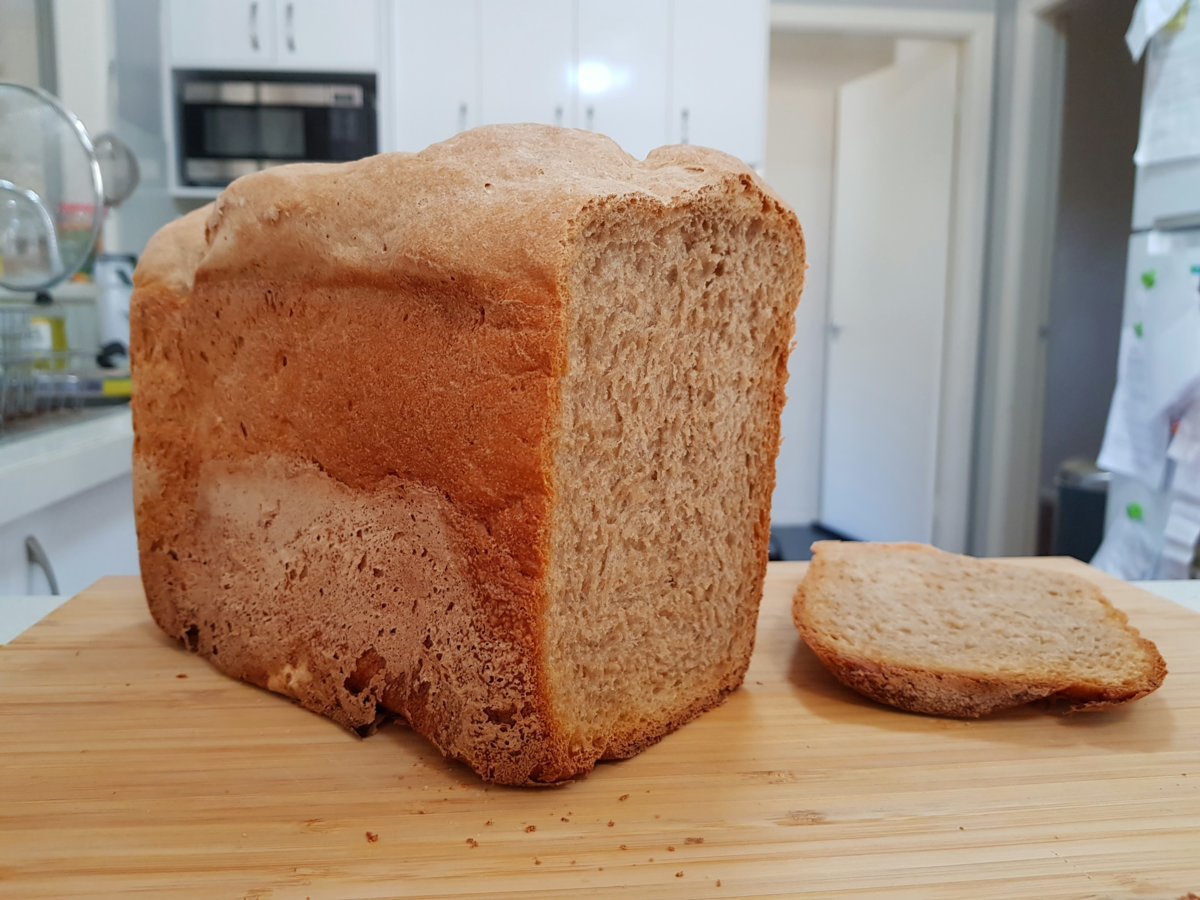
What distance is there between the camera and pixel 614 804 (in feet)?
2.58

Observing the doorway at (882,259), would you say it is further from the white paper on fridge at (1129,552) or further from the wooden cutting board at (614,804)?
the wooden cutting board at (614,804)

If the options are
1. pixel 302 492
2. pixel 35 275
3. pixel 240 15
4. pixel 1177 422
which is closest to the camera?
pixel 302 492

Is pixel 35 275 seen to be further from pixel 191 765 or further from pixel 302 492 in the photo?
pixel 191 765

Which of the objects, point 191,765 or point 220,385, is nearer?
point 191,765

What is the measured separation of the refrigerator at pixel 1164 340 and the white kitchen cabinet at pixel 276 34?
2.63 m

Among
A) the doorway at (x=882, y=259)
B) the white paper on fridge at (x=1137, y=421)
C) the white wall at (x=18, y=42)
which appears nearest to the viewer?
the white wall at (x=18, y=42)

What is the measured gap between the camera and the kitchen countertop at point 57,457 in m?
1.49

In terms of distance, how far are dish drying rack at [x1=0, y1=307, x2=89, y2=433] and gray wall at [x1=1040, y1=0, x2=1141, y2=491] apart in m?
3.97

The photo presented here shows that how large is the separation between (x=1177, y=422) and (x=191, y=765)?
272cm

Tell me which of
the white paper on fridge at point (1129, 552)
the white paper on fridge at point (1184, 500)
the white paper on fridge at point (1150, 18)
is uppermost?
the white paper on fridge at point (1150, 18)

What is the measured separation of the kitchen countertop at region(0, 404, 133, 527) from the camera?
1.49 m

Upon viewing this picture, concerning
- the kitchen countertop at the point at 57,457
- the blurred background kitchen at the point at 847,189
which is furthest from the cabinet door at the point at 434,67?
the kitchen countertop at the point at 57,457

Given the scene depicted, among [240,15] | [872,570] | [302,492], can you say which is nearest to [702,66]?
[240,15]

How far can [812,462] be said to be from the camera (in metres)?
5.55
